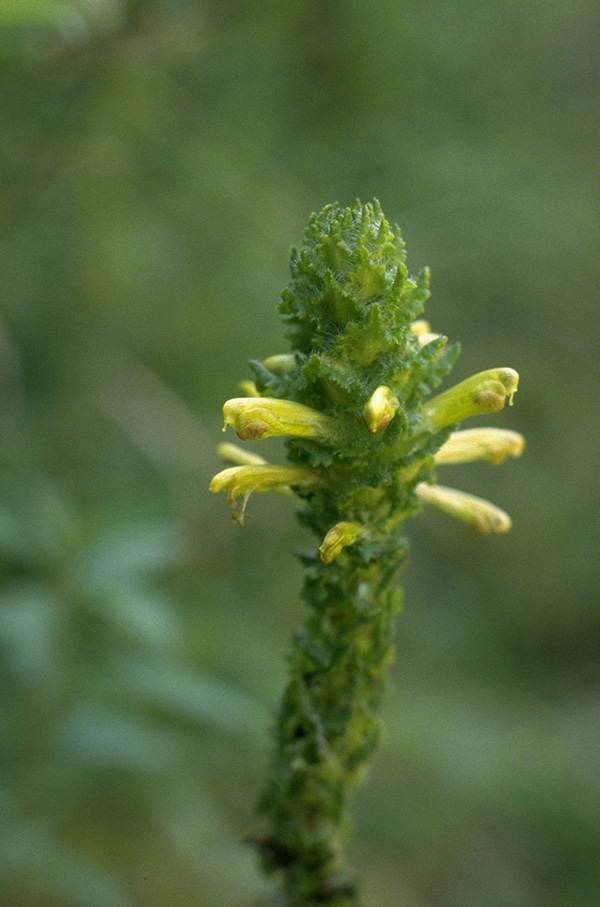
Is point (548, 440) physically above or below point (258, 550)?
above

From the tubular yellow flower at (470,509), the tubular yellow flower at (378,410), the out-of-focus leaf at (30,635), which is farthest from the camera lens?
the out-of-focus leaf at (30,635)

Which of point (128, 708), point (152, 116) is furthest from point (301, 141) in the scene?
point (128, 708)

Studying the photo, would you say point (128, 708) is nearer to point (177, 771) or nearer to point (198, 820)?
point (177, 771)

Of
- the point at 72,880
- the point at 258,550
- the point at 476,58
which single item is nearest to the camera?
the point at 72,880

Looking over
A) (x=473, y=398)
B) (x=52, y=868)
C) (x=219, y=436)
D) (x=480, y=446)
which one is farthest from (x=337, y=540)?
(x=219, y=436)

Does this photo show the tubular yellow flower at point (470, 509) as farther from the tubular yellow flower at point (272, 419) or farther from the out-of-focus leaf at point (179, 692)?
the out-of-focus leaf at point (179, 692)

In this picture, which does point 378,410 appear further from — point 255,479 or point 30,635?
point 30,635

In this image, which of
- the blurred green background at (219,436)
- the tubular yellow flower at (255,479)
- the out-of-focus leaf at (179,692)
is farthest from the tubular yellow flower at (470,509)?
the out-of-focus leaf at (179,692)

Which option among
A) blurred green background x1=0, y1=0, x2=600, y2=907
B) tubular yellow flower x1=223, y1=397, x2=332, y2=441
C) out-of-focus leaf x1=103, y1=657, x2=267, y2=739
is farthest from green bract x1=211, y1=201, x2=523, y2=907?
blurred green background x1=0, y1=0, x2=600, y2=907
